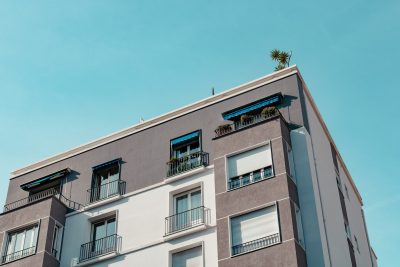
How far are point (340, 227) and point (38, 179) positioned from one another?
646 inches

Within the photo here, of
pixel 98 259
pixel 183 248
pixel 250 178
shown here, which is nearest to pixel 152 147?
pixel 98 259

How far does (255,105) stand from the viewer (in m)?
32.6

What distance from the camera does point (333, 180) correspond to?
34.2 meters

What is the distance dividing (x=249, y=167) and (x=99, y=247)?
339 inches

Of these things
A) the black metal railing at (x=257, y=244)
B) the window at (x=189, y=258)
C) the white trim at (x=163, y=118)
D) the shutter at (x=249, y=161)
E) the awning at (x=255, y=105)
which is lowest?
the black metal railing at (x=257, y=244)

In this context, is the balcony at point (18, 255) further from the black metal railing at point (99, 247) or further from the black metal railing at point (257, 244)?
the black metal railing at point (257, 244)

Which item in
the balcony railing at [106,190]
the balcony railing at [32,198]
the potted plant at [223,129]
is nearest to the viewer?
the potted plant at [223,129]

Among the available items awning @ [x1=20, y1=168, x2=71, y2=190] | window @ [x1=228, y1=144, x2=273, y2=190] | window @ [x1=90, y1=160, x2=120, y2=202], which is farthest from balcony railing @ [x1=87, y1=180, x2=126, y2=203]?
window @ [x1=228, y1=144, x2=273, y2=190]

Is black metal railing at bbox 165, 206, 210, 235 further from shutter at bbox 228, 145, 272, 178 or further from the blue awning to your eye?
the blue awning

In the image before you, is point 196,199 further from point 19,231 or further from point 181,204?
point 19,231

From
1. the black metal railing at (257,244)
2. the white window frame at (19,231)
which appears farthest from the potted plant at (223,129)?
the white window frame at (19,231)

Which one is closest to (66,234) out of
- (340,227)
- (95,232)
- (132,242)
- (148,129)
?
(95,232)

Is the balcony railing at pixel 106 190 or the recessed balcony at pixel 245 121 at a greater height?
the recessed balcony at pixel 245 121

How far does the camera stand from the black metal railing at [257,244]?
27.1m
